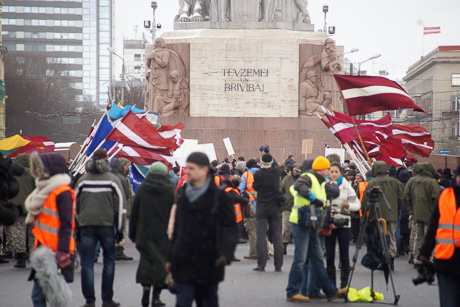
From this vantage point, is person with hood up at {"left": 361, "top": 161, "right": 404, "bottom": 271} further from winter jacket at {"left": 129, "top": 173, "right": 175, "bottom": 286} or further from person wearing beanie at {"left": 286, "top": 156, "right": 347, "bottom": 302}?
winter jacket at {"left": 129, "top": 173, "right": 175, "bottom": 286}

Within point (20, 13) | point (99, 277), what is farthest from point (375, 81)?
point (20, 13)

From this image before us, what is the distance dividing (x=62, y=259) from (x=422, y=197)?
7096mm

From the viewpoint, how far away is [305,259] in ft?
31.3

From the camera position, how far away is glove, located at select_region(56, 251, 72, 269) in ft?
24.2

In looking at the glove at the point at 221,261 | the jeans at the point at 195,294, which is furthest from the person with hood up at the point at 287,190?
the glove at the point at 221,261

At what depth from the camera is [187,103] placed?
91.9 feet

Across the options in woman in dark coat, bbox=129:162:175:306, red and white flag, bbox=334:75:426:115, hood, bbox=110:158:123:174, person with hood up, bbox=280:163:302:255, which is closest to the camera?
woman in dark coat, bbox=129:162:175:306

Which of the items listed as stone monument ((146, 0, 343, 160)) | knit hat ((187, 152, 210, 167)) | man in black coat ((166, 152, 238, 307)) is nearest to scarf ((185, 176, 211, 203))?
man in black coat ((166, 152, 238, 307))

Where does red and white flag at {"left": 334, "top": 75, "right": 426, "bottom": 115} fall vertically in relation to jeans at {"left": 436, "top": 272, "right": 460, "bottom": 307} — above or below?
above

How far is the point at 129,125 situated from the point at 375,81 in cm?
434

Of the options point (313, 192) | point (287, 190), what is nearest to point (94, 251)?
point (313, 192)

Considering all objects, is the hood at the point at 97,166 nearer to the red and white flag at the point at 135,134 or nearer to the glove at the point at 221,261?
the glove at the point at 221,261

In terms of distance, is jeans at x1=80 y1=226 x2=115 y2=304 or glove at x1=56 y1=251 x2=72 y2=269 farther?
jeans at x1=80 y1=226 x2=115 y2=304

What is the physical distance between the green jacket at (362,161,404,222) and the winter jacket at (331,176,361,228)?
1.98 m
